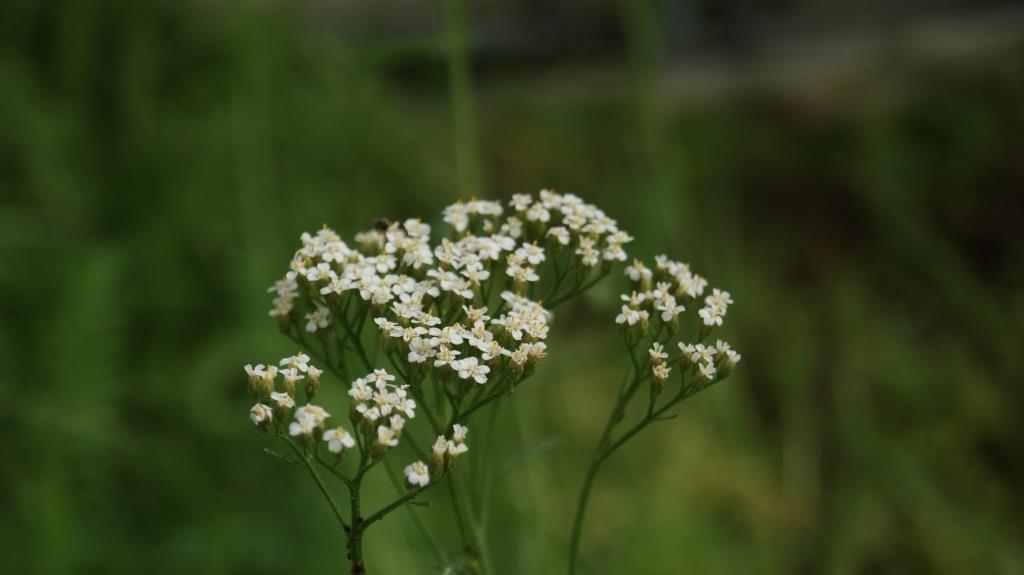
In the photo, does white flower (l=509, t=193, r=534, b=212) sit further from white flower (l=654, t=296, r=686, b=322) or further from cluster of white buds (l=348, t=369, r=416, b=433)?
cluster of white buds (l=348, t=369, r=416, b=433)

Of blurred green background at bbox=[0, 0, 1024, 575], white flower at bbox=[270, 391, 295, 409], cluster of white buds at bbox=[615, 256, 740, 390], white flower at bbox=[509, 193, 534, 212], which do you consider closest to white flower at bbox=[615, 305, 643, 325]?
cluster of white buds at bbox=[615, 256, 740, 390]

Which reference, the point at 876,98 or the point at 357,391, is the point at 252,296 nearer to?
the point at 357,391

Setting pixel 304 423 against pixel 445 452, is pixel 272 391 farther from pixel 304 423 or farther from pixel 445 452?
pixel 445 452

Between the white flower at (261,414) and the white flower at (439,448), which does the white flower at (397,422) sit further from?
the white flower at (261,414)

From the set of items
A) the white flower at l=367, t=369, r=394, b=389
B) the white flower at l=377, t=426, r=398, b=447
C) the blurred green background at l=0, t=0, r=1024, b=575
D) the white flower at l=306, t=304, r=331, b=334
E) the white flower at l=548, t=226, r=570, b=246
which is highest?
the blurred green background at l=0, t=0, r=1024, b=575

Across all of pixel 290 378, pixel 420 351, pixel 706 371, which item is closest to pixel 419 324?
pixel 420 351

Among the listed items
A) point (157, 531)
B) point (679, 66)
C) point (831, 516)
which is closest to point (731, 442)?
point (831, 516)

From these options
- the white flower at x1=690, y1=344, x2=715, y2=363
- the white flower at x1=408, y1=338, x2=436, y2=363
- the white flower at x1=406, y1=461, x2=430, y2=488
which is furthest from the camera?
the white flower at x1=690, y1=344, x2=715, y2=363
